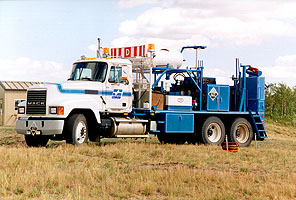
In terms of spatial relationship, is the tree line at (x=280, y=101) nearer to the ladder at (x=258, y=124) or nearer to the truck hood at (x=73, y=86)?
the ladder at (x=258, y=124)

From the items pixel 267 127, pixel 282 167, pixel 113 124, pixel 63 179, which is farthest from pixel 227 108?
pixel 267 127

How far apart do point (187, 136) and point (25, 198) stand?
1337 cm

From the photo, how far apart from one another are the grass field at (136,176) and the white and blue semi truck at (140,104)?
1940 mm

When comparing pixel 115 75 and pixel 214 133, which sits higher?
pixel 115 75

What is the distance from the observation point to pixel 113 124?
17.7 meters

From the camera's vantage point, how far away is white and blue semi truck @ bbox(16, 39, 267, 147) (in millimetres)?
16500

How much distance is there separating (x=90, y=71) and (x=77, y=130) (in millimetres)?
2315

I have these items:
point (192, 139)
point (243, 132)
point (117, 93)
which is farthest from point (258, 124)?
point (117, 93)

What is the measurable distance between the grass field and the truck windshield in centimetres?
331

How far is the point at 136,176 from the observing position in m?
10.5

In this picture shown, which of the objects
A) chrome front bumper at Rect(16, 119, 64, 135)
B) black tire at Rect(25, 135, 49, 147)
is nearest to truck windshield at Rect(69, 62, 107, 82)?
chrome front bumper at Rect(16, 119, 64, 135)

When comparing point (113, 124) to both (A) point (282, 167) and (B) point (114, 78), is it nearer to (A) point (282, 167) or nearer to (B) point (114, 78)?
(B) point (114, 78)

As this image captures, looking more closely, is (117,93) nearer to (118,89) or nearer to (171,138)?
(118,89)

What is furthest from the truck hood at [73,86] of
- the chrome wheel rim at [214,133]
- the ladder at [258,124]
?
the ladder at [258,124]
